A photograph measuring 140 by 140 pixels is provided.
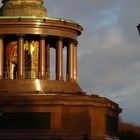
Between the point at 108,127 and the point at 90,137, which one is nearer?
the point at 90,137

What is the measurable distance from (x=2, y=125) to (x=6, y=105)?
1.57m

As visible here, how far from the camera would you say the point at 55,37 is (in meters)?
67.6

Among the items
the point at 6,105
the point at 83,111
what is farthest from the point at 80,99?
the point at 6,105

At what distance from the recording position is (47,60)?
229 feet

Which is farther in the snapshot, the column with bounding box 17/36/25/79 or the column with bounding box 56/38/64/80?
the column with bounding box 56/38/64/80

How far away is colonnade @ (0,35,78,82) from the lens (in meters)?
66.8

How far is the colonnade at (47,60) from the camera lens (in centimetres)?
6675

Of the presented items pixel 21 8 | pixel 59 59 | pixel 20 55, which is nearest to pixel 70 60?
pixel 59 59

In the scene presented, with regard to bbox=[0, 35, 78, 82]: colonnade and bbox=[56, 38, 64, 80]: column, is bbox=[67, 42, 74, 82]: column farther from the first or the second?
bbox=[56, 38, 64, 80]: column

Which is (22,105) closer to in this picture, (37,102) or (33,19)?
(37,102)

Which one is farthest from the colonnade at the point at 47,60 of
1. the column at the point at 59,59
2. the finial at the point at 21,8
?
the finial at the point at 21,8

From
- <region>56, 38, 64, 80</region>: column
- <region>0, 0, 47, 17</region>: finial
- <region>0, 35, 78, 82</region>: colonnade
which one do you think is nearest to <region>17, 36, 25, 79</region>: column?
<region>0, 35, 78, 82</region>: colonnade

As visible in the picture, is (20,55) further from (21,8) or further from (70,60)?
(70,60)

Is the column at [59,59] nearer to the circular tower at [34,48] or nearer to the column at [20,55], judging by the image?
the circular tower at [34,48]
